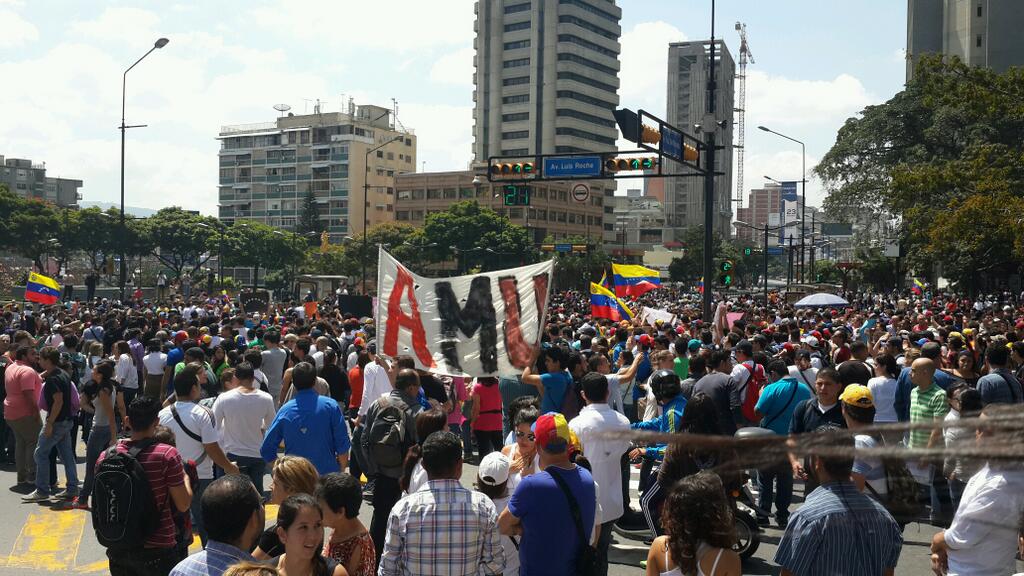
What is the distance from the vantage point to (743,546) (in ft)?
22.0

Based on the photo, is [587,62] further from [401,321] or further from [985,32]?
[401,321]

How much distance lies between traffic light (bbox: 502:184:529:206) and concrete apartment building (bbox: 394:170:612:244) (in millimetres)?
71088

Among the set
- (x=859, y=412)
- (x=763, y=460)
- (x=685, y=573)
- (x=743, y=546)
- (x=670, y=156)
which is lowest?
(x=743, y=546)

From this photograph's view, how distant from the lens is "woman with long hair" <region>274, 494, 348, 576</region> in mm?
3941

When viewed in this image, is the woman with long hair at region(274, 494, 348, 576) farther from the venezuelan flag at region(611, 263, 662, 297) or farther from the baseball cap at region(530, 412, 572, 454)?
the venezuelan flag at region(611, 263, 662, 297)

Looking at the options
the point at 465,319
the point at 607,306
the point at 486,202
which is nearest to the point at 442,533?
the point at 465,319

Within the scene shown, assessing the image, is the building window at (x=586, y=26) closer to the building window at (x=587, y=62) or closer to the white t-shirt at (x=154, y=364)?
the building window at (x=587, y=62)

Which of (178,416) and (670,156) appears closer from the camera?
(178,416)

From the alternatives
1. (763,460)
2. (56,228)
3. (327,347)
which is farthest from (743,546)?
(56,228)

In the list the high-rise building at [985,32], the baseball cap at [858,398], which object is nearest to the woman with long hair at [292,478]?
the baseball cap at [858,398]

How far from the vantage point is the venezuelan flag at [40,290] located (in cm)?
2219

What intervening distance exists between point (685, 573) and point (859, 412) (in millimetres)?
1317

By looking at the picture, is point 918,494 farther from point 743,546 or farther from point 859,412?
point 743,546

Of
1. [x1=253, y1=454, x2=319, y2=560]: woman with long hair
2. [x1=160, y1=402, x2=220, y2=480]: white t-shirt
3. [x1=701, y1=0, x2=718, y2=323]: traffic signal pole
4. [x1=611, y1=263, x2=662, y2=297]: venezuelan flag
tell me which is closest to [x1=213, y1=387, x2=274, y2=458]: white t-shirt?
[x1=160, y1=402, x2=220, y2=480]: white t-shirt
